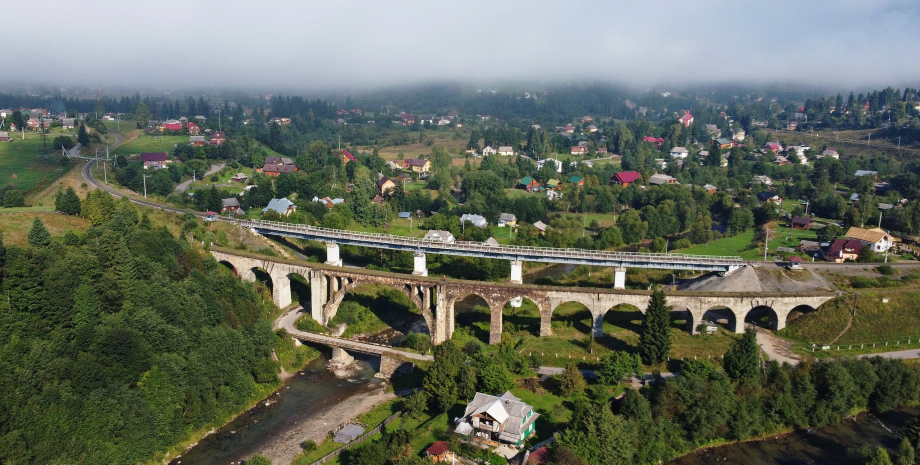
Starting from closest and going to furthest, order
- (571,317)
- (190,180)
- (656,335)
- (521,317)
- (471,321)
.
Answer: (656,335) < (571,317) < (471,321) < (521,317) < (190,180)

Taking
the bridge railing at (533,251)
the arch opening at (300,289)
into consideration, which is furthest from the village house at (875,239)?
the arch opening at (300,289)

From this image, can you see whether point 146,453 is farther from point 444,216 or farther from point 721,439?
point 444,216

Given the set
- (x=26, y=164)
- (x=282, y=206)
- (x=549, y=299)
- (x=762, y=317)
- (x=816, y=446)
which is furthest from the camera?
(x=26, y=164)

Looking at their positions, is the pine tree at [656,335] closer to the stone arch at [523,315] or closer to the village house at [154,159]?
the stone arch at [523,315]

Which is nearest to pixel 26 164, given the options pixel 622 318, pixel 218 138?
pixel 218 138

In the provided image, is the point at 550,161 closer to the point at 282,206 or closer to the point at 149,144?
the point at 282,206

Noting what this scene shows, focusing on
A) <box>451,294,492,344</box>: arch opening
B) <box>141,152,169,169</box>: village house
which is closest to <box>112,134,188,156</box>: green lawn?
<box>141,152,169,169</box>: village house

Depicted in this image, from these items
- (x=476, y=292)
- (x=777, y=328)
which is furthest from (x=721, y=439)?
(x=476, y=292)
